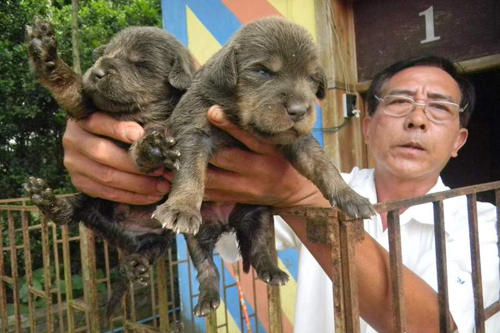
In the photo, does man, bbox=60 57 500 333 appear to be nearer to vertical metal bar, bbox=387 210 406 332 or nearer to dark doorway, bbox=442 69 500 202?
vertical metal bar, bbox=387 210 406 332

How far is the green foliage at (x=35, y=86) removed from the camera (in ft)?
31.0

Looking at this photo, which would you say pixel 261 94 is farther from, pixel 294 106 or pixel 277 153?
pixel 277 153

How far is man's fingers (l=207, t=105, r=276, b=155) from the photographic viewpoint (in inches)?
77.7

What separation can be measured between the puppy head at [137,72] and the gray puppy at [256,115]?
26 centimetres

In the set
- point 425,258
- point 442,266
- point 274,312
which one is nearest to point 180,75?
point 274,312

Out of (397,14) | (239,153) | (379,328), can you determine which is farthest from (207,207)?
(397,14)

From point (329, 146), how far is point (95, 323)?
2.97 m


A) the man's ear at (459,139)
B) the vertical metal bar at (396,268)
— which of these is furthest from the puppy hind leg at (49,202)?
the man's ear at (459,139)

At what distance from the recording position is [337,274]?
118 cm

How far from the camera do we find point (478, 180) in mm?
7844

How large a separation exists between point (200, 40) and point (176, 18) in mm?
593

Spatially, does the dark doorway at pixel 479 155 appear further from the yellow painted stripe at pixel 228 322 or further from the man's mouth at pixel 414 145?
the man's mouth at pixel 414 145

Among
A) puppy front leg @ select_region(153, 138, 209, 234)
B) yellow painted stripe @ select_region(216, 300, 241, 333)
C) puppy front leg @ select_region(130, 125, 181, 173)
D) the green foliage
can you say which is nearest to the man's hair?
puppy front leg @ select_region(153, 138, 209, 234)

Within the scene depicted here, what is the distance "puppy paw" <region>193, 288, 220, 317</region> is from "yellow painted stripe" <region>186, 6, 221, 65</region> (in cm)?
413
